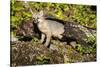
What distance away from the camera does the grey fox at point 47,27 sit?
210 centimetres

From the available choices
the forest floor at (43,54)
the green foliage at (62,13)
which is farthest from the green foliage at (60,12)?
the forest floor at (43,54)

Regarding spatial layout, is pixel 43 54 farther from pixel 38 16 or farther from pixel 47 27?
pixel 38 16

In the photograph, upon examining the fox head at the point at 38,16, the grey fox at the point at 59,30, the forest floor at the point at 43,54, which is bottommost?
the forest floor at the point at 43,54

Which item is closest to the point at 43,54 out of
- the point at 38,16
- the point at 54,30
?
the point at 54,30

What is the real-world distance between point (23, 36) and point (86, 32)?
0.75 m

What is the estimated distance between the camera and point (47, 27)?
2.12 metres

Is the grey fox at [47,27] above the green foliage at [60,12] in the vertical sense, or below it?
below

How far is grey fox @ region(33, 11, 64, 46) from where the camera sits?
2.10 meters

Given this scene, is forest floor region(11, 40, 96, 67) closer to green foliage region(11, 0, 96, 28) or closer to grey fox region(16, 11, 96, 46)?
grey fox region(16, 11, 96, 46)

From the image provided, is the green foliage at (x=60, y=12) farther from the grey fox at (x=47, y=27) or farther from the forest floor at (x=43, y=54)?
the forest floor at (x=43, y=54)

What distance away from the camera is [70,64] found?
2195mm
